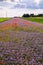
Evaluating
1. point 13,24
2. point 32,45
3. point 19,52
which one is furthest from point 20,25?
point 19,52

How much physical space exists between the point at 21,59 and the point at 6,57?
734 millimetres

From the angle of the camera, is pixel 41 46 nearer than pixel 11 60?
No

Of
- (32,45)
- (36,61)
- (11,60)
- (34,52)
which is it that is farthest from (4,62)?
(32,45)

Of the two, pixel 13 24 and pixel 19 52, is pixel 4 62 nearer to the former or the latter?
pixel 19 52

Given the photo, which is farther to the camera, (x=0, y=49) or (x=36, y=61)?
(x=0, y=49)

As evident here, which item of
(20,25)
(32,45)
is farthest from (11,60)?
(20,25)

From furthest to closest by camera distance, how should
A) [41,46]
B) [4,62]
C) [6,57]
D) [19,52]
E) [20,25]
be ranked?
[20,25]
[41,46]
[19,52]
[6,57]
[4,62]

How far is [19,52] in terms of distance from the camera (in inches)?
498

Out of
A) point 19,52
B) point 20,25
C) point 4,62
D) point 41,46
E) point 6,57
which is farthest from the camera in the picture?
point 20,25

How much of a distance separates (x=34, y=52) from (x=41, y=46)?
1.70 m

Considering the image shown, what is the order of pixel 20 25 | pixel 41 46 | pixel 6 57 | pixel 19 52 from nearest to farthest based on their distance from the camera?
1. pixel 6 57
2. pixel 19 52
3. pixel 41 46
4. pixel 20 25

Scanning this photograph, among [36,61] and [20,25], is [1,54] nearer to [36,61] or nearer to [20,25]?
[36,61]

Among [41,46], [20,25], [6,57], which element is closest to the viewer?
[6,57]

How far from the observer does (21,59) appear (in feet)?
37.8
